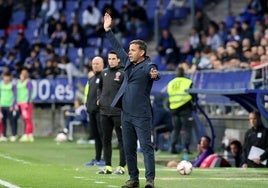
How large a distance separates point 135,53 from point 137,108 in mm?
809

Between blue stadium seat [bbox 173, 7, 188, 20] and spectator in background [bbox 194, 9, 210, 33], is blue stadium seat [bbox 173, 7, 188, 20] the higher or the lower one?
the higher one

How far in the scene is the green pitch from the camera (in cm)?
1592

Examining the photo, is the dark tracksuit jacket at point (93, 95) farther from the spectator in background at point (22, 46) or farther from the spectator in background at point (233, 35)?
the spectator in background at point (22, 46)

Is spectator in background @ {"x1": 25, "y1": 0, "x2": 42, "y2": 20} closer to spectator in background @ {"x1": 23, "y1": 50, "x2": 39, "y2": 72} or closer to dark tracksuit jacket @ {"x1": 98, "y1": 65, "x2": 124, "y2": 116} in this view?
spectator in background @ {"x1": 23, "y1": 50, "x2": 39, "y2": 72}

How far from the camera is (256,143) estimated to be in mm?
21516

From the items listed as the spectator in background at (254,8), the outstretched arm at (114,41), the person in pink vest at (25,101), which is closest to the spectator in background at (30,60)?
the person in pink vest at (25,101)

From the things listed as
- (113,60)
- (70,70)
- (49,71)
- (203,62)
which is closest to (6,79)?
(70,70)

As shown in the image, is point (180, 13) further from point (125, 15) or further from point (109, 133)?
point (109, 133)

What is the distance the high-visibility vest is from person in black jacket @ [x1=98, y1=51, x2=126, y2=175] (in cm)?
695

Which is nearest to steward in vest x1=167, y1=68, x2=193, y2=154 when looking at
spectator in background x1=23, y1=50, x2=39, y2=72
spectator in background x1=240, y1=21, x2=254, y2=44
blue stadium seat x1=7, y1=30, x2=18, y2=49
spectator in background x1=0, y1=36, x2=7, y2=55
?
spectator in background x1=240, y1=21, x2=254, y2=44

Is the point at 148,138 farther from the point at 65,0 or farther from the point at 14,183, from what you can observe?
the point at 65,0

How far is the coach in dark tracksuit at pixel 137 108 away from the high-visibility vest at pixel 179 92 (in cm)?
1069

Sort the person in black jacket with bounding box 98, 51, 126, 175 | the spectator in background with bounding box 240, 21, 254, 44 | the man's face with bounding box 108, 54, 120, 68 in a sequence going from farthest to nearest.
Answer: the spectator in background with bounding box 240, 21, 254, 44 < the man's face with bounding box 108, 54, 120, 68 < the person in black jacket with bounding box 98, 51, 126, 175

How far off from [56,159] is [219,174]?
5465 mm
